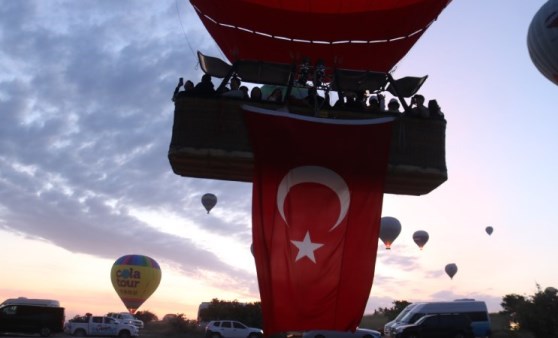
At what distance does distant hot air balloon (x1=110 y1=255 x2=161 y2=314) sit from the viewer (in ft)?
150

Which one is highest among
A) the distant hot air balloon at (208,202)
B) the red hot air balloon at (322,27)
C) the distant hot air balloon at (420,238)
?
the distant hot air balloon at (420,238)

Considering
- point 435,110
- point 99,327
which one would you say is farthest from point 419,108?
point 99,327

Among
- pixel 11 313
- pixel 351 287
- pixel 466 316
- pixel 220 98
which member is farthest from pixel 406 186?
pixel 11 313

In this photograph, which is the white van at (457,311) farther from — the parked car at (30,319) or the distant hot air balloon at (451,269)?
the distant hot air balloon at (451,269)

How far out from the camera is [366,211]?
23.0ft

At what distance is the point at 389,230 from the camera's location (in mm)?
39750

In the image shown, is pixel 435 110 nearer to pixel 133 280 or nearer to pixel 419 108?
pixel 419 108

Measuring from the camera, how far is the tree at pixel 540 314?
102ft

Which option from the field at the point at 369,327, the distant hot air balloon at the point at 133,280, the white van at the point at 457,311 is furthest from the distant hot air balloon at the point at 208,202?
the white van at the point at 457,311

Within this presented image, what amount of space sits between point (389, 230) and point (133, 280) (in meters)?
18.6

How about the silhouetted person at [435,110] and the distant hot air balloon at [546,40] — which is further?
the distant hot air balloon at [546,40]

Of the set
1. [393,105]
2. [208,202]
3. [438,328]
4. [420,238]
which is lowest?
[438,328]

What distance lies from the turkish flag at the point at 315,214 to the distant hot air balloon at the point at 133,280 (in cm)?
4055

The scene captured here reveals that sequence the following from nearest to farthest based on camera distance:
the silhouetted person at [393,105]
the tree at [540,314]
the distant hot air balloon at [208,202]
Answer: the silhouetted person at [393,105] → the tree at [540,314] → the distant hot air balloon at [208,202]
